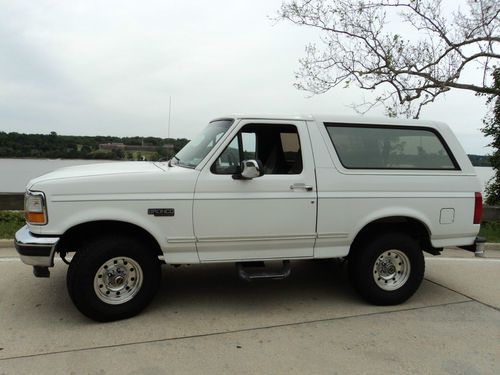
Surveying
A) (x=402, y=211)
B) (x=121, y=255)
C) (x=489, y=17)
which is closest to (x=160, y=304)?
(x=121, y=255)

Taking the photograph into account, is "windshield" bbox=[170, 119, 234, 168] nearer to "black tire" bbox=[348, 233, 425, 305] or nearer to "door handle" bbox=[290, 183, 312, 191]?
"door handle" bbox=[290, 183, 312, 191]

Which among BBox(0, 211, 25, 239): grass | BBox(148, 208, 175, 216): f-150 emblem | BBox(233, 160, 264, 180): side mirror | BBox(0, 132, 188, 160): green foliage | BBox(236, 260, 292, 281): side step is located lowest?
BBox(0, 211, 25, 239): grass

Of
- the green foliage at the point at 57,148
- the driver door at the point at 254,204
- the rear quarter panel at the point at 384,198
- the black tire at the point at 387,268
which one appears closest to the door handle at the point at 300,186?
the driver door at the point at 254,204

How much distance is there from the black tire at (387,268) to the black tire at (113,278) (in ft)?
7.06

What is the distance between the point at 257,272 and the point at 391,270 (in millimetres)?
1539

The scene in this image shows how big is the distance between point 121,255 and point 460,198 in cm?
368

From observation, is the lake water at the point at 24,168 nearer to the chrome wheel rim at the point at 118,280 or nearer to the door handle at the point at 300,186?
the chrome wheel rim at the point at 118,280

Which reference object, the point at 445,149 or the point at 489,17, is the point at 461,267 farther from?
the point at 489,17

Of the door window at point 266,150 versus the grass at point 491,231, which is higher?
the door window at point 266,150

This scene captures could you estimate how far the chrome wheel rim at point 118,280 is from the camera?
3955 mm

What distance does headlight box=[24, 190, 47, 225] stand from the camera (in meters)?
3.74

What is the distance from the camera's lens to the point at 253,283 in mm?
5293

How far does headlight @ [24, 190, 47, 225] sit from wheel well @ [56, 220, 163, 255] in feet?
0.96

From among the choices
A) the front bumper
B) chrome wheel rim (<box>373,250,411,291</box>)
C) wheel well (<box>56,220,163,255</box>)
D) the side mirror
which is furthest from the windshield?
chrome wheel rim (<box>373,250,411,291</box>)
